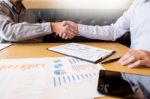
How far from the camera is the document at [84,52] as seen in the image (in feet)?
3.59

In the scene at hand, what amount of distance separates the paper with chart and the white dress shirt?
1.58 feet

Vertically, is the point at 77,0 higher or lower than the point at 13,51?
higher

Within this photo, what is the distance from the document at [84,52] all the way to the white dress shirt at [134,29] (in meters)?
0.23

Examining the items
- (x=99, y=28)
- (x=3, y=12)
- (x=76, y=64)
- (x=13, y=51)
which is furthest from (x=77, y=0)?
(x=76, y=64)

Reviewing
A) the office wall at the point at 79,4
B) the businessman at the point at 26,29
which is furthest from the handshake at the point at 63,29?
the office wall at the point at 79,4

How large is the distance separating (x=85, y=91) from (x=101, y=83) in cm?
7

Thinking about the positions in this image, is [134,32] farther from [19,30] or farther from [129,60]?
[19,30]

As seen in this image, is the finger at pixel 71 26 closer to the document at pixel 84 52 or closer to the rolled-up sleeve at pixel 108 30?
the rolled-up sleeve at pixel 108 30

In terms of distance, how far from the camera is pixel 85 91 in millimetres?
731

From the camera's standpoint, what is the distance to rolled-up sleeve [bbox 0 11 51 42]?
1366 millimetres

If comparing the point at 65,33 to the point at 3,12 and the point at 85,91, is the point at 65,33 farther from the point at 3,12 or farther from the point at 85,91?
the point at 85,91

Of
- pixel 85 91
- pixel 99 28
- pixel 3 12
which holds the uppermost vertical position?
pixel 3 12

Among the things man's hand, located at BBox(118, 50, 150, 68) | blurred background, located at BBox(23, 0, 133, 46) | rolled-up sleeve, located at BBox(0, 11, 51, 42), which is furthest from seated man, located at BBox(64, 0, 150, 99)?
blurred background, located at BBox(23, 0, 133, 46)

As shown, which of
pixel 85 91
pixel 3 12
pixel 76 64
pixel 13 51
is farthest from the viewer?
pixel 3 12
